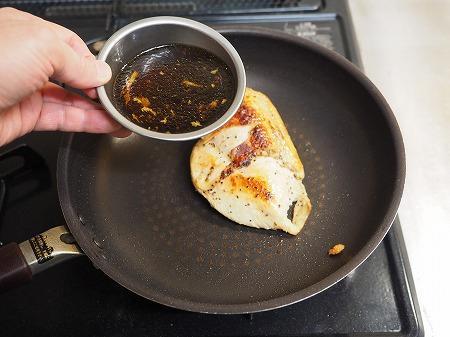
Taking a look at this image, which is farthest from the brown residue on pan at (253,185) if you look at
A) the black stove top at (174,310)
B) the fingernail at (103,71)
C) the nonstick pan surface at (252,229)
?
the fingernail at (103,71)

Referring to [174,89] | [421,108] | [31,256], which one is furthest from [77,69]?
[421,108]

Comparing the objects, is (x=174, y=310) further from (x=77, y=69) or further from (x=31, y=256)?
(x=77, y=69)

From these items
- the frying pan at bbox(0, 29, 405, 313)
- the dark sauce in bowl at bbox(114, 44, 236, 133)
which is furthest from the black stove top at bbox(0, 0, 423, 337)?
the dark sauce in bowl at bbox(114, 44, 236, 133)

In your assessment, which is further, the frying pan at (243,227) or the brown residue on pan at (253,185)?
the brown residue on pan at (253,185)

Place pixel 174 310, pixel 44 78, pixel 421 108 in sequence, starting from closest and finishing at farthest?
1. pixel 44 78
2. pixel 174 310
3. pixel 421 108

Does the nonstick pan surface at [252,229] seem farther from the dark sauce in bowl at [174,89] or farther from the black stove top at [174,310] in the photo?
the dark sauce in bowl at [174,89]
